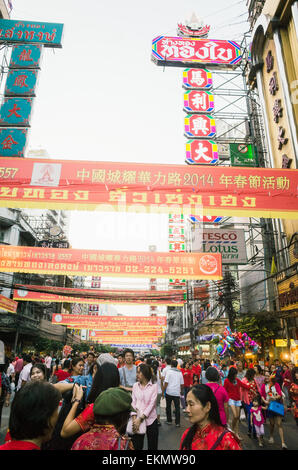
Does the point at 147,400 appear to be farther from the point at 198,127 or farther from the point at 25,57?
the point at 25,57

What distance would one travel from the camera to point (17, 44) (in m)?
15.0

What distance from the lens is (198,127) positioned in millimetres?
16734

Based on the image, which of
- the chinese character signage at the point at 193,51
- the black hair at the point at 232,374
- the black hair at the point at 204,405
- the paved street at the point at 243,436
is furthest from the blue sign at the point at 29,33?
the black hair at the point at 204,405

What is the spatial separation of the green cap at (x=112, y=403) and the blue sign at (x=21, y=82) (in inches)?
568

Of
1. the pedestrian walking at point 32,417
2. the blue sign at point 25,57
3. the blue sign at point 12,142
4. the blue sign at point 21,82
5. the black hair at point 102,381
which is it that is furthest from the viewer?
the blue sign at point 25,57

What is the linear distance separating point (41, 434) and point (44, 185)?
5690 mm

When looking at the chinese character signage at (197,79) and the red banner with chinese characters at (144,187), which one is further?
the chinese character signage at (197,79)

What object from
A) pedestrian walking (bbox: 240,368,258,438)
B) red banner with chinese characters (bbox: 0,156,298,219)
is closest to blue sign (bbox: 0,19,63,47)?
red banner with chinese characters (bbox: 0,156,298,219)

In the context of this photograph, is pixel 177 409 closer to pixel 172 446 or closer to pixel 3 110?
pixel 172 446

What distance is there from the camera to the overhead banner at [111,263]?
36.5ft

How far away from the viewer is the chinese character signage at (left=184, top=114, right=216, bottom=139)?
1664cm

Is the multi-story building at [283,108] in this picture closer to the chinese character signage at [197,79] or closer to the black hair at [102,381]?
the chinese character signage at [197,79]

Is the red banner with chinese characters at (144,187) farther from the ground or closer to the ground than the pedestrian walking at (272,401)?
farther from the ground

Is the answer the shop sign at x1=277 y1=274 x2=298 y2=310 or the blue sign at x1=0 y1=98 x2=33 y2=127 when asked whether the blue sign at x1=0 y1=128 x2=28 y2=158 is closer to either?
the blue sign at x1=0 y1=98 x2=33 y2=127
